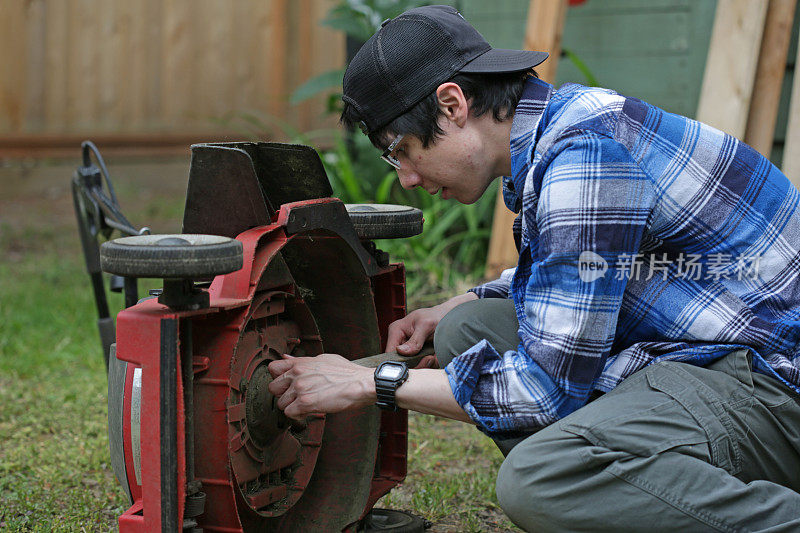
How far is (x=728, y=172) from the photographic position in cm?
183

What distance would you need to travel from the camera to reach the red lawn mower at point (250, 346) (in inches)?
63.1

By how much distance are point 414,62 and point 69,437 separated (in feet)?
6.53

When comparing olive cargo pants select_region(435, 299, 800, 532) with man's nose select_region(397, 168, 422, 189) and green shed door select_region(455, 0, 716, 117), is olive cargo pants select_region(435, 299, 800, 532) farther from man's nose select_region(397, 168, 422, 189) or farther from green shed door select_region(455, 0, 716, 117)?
green shed door select_region(455, 0, 716, 117)

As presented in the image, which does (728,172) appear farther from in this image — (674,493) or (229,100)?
(229,100)

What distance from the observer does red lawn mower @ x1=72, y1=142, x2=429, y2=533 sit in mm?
1603

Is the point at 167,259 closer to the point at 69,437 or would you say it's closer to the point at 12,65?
the point at 69,437

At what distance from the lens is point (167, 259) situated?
5.06 feet

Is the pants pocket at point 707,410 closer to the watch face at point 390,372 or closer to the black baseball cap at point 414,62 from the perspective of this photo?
the watch face at point 390,372

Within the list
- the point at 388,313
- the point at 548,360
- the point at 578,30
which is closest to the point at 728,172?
the point at 548,360

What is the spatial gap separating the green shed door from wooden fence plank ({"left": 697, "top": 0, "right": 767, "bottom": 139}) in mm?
354

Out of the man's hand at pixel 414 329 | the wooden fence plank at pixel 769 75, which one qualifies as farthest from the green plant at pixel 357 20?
the man's hand at pixel 414 329

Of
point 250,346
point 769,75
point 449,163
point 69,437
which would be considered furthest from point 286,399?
point 769,75

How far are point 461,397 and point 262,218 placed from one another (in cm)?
57

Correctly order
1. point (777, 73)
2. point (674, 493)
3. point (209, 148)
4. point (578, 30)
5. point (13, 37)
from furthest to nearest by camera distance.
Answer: point (13, 37), point (578, 30), point (777, 73), point (209, 148), point (674, 493)
